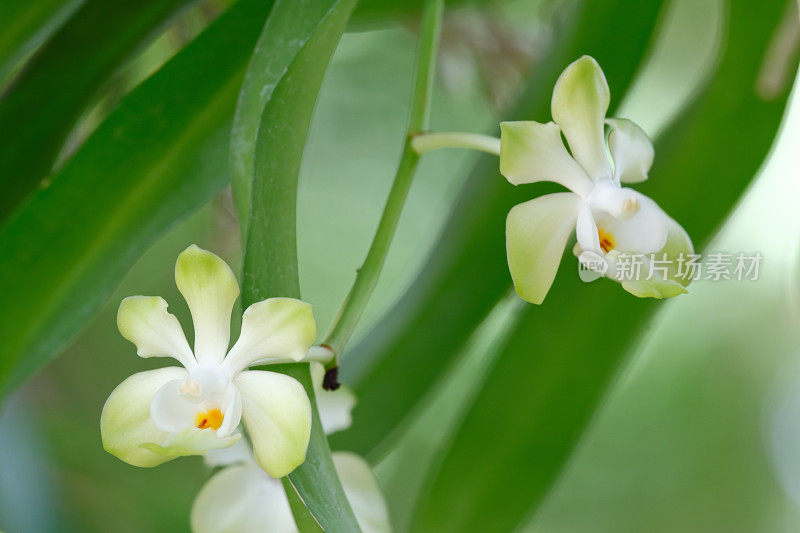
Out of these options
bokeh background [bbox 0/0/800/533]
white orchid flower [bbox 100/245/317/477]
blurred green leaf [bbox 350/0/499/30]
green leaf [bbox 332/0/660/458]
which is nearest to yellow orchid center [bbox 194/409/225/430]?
white orchid flower [bbox 100/245/317/477]

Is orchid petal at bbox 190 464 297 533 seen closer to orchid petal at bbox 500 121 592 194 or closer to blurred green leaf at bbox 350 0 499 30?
orchid petal at bbox 500 121 592 194

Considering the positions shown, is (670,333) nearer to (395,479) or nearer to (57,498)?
(395,479)

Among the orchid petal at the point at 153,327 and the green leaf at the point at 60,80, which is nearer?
the orchid petal at the point at 153,327

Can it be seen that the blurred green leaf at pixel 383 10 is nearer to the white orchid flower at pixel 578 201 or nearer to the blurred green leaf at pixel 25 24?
the blurred green leaf at pixel 25 24

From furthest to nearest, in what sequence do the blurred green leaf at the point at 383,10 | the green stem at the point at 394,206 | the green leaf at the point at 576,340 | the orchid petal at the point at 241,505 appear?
the blurred green leaf at the point at 383,10 < the green leaf at the point at 576,340 < the orchid petal at the point at 241,505 < the green stem at the point at 394,206

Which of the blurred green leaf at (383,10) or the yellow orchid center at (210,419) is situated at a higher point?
the blurred green leaf at (383,10)

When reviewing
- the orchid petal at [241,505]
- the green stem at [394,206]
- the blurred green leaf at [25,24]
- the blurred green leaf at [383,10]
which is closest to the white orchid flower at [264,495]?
the orchid petal at [241,505]

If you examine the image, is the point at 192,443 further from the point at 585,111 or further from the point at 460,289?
the point at 460,289
